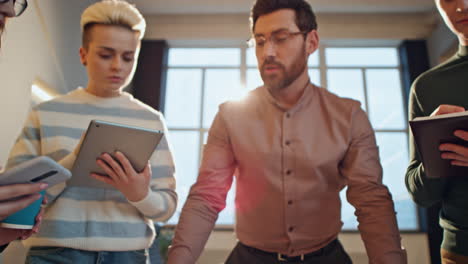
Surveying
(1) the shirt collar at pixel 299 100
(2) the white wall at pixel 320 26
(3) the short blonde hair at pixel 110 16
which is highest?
(2) the white wall at pixel 320 26

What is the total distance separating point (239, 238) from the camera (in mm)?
1340

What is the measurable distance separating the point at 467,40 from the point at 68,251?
1628 millimetres

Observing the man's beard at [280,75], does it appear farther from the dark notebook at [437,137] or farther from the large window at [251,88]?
the large window at [251,88]

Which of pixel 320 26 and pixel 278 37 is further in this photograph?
pixel 320 26

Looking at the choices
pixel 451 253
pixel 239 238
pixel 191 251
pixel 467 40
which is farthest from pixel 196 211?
pixel 467 40

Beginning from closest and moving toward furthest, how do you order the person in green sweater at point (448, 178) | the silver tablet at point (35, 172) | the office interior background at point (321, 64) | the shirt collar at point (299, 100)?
the silver tablet at point (35, 172)
the person in green sweater at point (448, 178)
the shirt collar at point (299, 100)
the office interior background at point (321, 64)

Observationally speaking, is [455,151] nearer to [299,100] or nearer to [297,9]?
[299,100]

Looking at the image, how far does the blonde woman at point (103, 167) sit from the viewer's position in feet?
3.99

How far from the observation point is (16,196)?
0.87 meters

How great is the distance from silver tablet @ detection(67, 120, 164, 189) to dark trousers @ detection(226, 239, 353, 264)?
0.49 m

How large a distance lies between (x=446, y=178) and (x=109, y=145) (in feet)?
3.85

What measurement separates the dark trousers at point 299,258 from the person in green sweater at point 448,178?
0.36 m

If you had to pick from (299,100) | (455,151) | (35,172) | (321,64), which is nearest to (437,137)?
(455,151)

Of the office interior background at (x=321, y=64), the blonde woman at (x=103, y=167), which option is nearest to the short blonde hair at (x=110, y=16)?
the blonde woman at (x=103, y=167)
